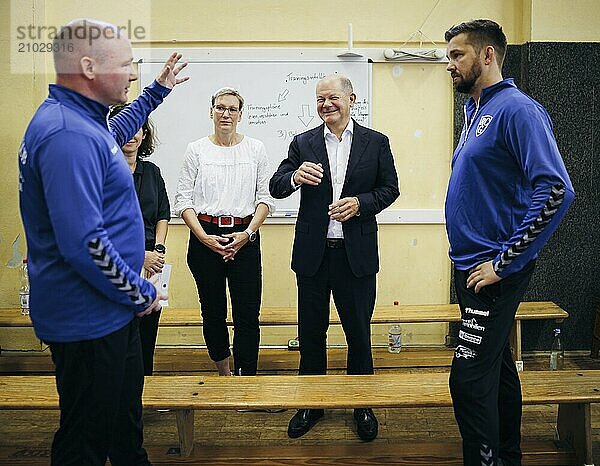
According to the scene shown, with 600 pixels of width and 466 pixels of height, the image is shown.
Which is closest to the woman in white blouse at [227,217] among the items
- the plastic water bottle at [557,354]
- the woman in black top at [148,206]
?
the woman in black top at [148,206]

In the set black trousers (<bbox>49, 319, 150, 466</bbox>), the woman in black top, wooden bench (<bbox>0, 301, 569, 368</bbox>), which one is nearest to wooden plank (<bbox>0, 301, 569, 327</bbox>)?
wooden bench (<bbox>0, 301, 569, 368</bbox>)

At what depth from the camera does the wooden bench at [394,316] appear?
4.12 m

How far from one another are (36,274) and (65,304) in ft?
0.37

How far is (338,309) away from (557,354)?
71.3 inches

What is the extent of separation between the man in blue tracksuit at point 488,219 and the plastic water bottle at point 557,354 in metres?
2.09

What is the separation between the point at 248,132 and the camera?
457 cm

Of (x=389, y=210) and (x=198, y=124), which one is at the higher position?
(x=198, y=124)

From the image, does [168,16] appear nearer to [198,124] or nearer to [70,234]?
[198,124]

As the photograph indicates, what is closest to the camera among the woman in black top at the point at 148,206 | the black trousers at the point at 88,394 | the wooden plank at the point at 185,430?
the black trousers at the point at 88,394

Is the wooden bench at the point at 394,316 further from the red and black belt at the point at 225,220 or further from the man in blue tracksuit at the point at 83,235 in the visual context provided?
the man in blue tracksuit at the point at 83,235

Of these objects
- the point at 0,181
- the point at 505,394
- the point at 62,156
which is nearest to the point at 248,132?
the point at 0,181

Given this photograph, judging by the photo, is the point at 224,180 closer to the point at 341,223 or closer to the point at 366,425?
the point at 341,223

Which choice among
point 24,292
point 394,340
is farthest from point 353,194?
point 24,292

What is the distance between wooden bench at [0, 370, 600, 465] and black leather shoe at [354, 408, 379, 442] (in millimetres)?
264
